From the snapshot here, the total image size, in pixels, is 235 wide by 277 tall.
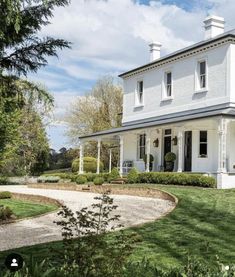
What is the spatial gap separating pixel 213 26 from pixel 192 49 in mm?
2545

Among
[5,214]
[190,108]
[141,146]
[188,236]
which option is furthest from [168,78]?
[188,236]

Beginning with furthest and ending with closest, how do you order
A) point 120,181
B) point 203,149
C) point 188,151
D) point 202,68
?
point 120,181 < point 188,151 < point 202,68 < point 203,149

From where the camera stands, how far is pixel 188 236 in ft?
32.5

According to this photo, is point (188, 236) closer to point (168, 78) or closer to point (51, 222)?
point (51, 222)

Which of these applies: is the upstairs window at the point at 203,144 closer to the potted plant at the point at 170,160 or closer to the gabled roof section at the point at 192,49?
the potted plant at the point at 170,160

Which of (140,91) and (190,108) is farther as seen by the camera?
(140,91)

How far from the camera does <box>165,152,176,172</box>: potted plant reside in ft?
86.7

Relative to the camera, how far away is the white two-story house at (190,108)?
2302cm

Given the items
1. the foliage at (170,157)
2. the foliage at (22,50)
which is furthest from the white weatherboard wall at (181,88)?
the foliage at (22,50)

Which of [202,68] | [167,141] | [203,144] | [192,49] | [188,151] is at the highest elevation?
[192,49]

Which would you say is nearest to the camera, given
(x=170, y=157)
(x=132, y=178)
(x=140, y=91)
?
(x=132, y=178)

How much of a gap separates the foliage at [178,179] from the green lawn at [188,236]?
16.9ft

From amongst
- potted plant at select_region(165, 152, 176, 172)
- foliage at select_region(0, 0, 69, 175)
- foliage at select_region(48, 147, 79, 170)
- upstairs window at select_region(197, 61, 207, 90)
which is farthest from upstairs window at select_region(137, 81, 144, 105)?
foliage at select_region(0, 0, 69, 175)

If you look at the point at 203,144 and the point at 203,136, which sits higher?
the point at 203,136
